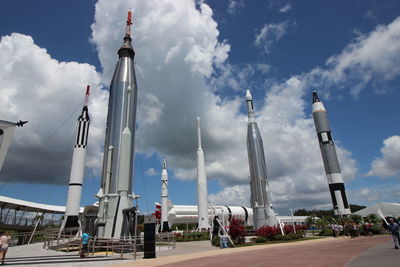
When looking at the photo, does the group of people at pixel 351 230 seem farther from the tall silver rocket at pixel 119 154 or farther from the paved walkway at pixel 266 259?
the tall silver rocket at pixel 119 154

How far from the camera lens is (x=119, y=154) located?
2297 centimetres

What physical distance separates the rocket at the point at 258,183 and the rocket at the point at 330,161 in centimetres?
1495

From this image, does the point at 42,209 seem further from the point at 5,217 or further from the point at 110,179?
the point at 110,179

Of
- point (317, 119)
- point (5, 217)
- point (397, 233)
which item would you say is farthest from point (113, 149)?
point (317, 119)

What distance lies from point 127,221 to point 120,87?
1263 centimetres

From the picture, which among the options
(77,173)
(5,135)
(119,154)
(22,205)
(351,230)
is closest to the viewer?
(5,135)

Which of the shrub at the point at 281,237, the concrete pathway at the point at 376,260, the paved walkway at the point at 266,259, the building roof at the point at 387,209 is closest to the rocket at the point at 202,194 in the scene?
the shrub at the point at 281,237

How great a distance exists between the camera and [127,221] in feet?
67.2

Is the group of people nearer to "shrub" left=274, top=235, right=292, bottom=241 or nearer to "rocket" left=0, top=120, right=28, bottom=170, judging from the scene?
"shrub" left=274, top=235, right=292, bottom=241

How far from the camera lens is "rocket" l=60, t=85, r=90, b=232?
3067 cm

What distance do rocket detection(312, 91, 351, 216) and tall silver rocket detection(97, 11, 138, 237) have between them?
34704 mm

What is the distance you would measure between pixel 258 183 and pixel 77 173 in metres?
23.8

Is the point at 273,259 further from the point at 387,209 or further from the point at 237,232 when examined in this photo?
the point at 387,209

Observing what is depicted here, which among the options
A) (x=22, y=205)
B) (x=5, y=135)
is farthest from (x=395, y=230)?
(x=22, y=205)
